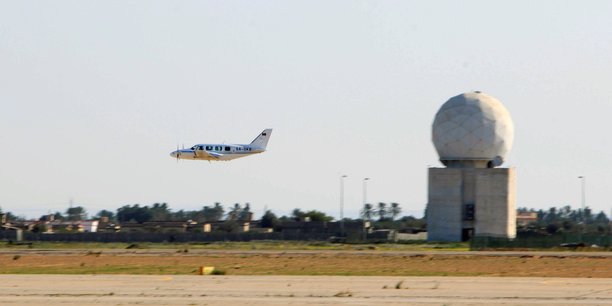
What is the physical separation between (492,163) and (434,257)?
159 feet

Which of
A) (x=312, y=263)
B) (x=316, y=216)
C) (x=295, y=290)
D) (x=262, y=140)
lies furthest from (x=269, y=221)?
(x=295, y=290)

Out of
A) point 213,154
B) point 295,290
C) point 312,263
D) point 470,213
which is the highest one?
point 213,154

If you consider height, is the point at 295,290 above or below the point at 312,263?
below

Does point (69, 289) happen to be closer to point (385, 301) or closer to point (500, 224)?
point (385, 301)

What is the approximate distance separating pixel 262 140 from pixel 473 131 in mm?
27914

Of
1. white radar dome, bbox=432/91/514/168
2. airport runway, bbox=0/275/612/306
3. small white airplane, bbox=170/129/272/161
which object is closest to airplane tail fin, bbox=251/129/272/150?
small white airplane, bbox=170/129/272/161

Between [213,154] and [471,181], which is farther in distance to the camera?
[471,181]

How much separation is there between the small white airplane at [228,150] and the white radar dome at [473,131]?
2652 centimetres

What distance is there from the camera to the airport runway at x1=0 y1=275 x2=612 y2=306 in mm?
40969

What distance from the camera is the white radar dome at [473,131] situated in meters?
121

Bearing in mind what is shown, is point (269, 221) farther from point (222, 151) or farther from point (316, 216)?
point (222, 151)

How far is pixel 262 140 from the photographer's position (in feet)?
335

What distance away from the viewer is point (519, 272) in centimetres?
6191

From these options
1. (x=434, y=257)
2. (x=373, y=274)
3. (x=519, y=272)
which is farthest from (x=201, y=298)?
(x=434, y=257)
